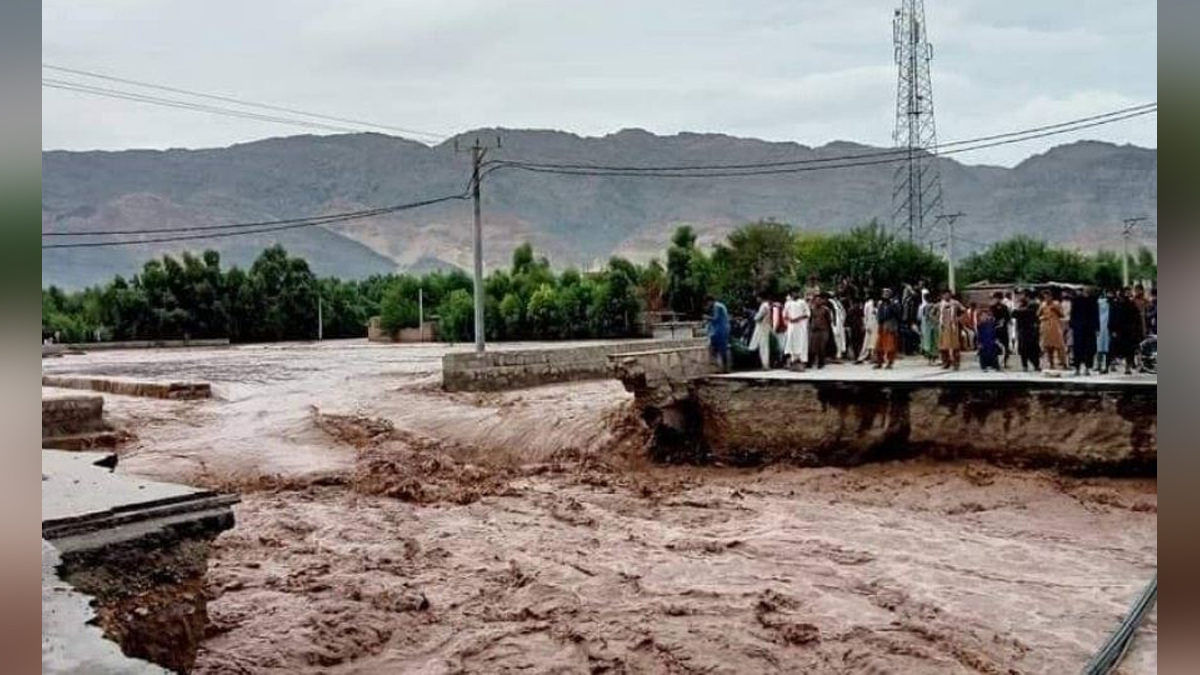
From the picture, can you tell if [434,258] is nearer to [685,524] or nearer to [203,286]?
[203,286]

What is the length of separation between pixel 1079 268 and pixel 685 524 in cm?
2231

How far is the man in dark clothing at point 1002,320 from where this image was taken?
38.1ft

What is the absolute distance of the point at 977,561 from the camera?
27.0 ft

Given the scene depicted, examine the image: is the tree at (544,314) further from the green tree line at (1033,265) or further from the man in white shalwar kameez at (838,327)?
the man in white shalwar kameez at (838,327)

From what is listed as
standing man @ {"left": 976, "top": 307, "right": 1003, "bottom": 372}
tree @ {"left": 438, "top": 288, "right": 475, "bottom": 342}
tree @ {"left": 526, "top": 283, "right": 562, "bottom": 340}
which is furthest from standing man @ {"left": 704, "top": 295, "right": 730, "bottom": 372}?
tree @ {"left": 438, "top": 288, "right": 475, "bottom": 342}

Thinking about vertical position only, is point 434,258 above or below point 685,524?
above

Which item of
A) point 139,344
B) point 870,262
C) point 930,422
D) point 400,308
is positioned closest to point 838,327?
point 930,422

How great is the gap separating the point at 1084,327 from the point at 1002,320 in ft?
5.02

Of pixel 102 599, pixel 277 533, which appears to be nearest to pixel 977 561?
pixel 277 533

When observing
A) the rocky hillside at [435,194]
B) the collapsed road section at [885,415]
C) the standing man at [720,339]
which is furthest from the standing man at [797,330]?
the rocky hillside at [435,194]

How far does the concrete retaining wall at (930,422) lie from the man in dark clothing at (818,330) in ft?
3.52

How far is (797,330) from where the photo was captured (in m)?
12.4

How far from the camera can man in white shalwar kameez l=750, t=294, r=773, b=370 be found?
1275 centimetres

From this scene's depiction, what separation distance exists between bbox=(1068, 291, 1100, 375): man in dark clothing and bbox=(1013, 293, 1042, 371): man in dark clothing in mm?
429
